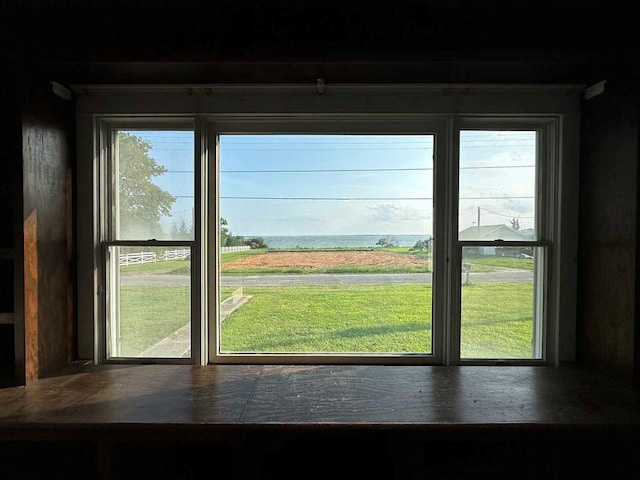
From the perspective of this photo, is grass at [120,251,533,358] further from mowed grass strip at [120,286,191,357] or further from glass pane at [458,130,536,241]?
glass pane at [458,130,536,241]

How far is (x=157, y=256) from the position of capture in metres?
2.08

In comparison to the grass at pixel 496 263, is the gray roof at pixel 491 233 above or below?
above

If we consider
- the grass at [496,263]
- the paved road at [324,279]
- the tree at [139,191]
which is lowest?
the paved road at [324,279]

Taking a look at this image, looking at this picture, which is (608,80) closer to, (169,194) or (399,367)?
(399,367)

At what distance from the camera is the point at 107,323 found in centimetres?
207

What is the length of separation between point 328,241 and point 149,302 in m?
1.11

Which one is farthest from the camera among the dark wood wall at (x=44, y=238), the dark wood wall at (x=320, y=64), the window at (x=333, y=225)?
the window at (x=333, y=225)

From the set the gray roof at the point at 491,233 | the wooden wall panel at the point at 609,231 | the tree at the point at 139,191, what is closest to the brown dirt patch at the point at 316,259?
the gray roof at the point at 491,233

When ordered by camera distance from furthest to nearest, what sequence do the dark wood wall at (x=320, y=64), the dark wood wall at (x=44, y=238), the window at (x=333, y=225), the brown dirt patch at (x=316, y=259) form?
the brown dirt patch at (x=316, y=259) < the window at (x=333, y=225) < the dark wood wall at (x=44, y=238) < the dark wood wall at (x=320, y=64)

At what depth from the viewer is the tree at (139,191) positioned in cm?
209

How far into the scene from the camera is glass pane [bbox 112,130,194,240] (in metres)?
2.07

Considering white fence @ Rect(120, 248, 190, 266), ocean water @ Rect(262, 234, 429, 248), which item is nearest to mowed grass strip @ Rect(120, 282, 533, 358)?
white fence @ Rect(120, 248, 190, 266)

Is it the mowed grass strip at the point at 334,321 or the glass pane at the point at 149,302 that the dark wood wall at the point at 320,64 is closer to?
the glass pane at the point at 149,302

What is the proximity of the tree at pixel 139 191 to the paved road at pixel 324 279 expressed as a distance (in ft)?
0.88
